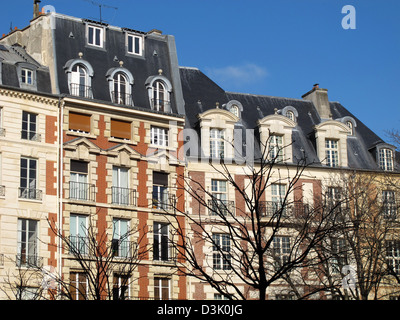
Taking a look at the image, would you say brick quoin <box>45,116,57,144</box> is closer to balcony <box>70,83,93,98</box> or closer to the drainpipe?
the drainpipe

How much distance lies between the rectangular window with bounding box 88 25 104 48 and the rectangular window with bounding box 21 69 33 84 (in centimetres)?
444

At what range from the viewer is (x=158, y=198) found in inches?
1404

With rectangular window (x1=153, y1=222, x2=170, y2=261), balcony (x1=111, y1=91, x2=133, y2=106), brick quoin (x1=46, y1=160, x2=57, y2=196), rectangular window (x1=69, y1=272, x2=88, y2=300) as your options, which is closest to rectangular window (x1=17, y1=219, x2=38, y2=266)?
brick quoin (x1=46, y1=160, x2=57, y2=196)

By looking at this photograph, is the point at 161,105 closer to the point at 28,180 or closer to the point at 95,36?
the point at 95,36

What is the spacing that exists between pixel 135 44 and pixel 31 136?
329 inches

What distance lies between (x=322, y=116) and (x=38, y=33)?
16.2m

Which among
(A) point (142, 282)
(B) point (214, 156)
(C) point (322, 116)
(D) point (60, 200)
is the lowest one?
(A) point (142, 282)

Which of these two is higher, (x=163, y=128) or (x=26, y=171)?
(x=163, y=128)

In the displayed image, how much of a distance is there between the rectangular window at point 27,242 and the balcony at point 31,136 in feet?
11.3

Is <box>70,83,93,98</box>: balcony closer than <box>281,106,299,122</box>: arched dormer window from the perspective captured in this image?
Yes

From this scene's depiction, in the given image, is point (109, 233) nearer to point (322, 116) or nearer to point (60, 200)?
point (60, 200)

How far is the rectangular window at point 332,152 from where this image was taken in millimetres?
40312

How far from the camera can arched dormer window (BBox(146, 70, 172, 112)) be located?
→ 3694 cm
